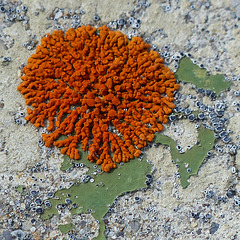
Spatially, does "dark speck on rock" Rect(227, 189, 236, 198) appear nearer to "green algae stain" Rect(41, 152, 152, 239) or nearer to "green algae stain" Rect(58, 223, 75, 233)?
"green algae stain" Rect(41, 152, 152, 239)

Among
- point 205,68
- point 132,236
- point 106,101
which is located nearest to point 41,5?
point 106,101

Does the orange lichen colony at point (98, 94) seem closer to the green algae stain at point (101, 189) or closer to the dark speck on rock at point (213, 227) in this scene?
the green algae stain at point (101, 189)

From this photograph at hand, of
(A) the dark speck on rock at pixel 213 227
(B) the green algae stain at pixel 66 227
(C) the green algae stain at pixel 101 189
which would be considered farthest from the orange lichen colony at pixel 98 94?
(A) the dark speck on rock at pixel 213 227

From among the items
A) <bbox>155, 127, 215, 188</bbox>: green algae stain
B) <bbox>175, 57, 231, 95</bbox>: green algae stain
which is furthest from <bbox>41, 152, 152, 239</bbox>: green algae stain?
<bbox>175, 57, 231, 95</bbox>: green algae stain

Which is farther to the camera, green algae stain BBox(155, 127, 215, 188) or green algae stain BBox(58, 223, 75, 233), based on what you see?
green algae stain BBox(155, 127, 215, 188)

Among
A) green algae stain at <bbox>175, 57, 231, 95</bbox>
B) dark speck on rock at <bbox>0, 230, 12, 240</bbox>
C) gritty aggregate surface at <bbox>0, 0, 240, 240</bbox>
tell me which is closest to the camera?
dark speck on rock at <bbox>0, 230, 12, 240</bbox>
